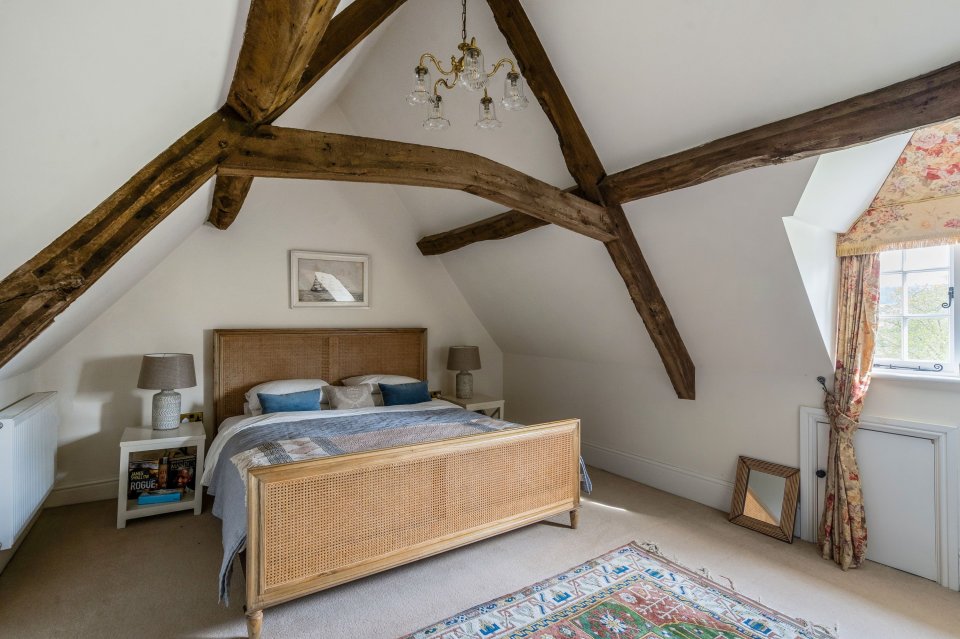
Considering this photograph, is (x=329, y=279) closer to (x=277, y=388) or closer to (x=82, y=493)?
(x=277, y=388)

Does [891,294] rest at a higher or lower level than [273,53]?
lower

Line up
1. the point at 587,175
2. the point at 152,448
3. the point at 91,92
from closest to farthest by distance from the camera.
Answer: the point at 91,92, the point at 587,175, the point at 152,448

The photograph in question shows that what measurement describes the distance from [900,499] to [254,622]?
3.33 metres

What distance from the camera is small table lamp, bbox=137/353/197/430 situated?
133 inches

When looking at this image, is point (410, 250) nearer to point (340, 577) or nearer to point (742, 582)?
point (340, 577)

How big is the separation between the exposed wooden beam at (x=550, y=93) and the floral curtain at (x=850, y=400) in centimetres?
156

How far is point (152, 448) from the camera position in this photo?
320 cm

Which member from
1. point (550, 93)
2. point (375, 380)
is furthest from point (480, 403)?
point (550, 93)

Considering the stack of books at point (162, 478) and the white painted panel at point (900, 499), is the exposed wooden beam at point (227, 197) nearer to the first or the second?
the stack of books at point (162, 478)

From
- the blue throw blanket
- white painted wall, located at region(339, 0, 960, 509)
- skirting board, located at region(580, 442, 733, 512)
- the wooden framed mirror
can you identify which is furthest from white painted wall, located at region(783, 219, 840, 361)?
the blue throw blanket

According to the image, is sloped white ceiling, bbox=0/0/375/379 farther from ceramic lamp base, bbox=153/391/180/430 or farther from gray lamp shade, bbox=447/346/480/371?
gray lamp shade, bbox=447/346/480/371

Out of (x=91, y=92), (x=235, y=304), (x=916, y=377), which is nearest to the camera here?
(x=91, y=92)

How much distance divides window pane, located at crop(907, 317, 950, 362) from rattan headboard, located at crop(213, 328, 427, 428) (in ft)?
12.1

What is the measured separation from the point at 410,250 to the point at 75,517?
10.7 feet
